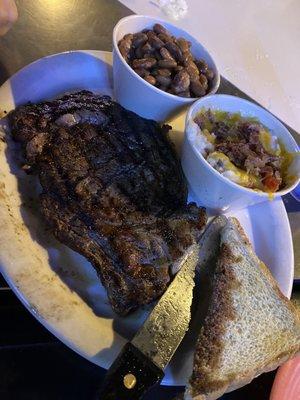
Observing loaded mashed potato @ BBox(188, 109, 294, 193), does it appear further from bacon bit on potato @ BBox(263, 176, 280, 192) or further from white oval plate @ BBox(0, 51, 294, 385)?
white oval plate @ BBox(0, 51, 294, 385)

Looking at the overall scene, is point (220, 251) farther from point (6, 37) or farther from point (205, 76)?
Result: point (6, 37)

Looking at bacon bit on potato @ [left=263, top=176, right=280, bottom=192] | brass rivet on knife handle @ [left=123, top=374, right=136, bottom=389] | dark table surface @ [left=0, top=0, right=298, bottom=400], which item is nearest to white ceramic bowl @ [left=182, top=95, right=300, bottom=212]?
bacon bit on potato @ [left=263, top=176, right=280, bottom=192]

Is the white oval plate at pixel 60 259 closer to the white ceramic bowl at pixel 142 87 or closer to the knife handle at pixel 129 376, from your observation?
the knife handle at pixel 129 376

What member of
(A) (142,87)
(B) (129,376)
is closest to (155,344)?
(B) (129,376)

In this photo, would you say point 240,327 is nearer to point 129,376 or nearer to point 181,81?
point 129,376

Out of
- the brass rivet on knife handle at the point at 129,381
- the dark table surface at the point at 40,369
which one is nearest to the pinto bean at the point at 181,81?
the dark table surface at the point at 40,369

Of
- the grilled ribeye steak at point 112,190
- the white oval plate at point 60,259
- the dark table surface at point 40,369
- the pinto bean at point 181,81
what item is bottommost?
the dark table surface at point 40,369

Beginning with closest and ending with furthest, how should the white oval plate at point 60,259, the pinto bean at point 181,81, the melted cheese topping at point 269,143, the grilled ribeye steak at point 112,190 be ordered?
the white oval plate at point 60,259
the grilled ribeye steak at point 112,190
the pinto bean at point 181,81
the melted cheese topping at point 269,143
